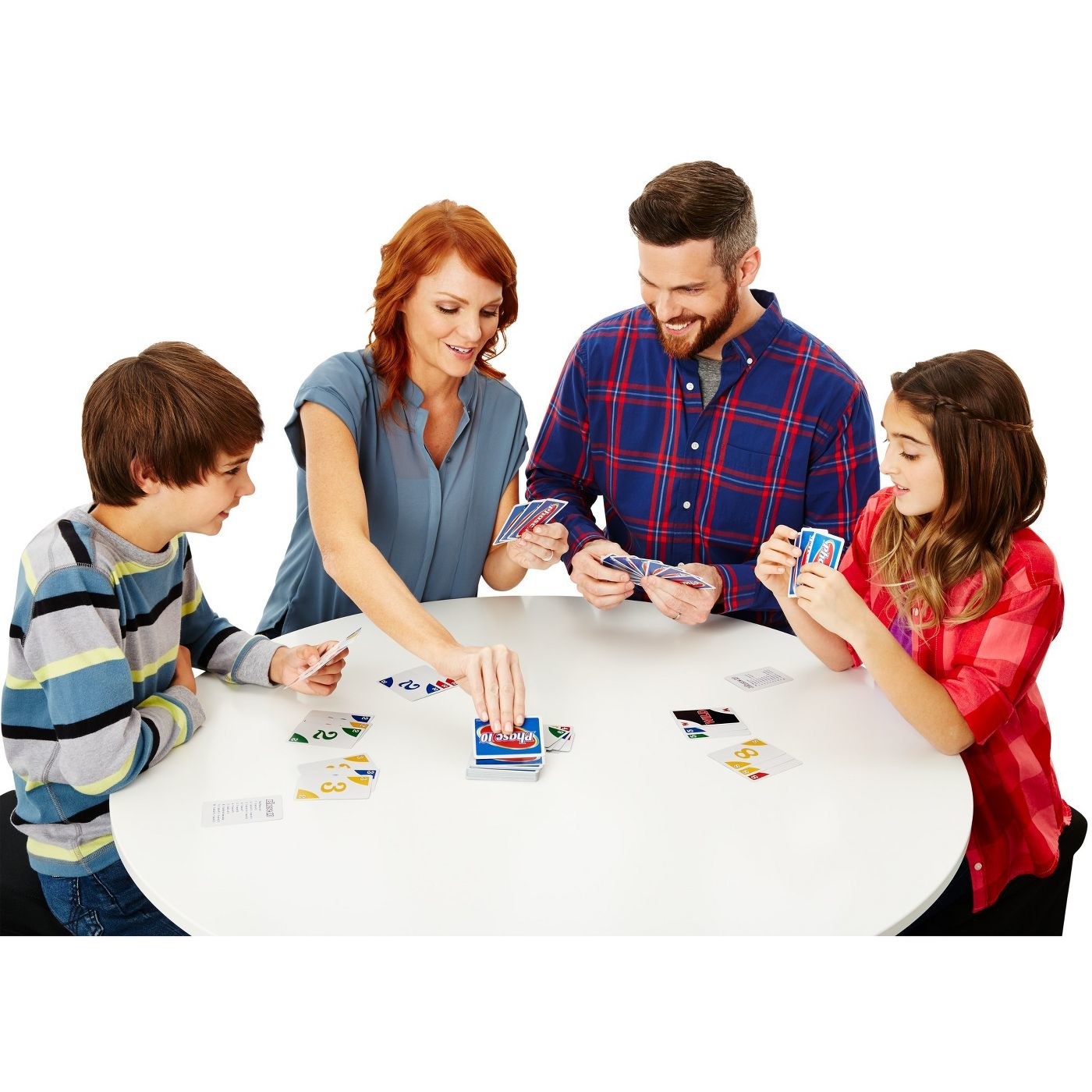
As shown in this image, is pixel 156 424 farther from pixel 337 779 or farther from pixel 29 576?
pixel 337 779

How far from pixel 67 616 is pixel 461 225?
1.50 meters

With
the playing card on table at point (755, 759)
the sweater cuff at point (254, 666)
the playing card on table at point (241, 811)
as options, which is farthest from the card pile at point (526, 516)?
the playing card on table at point (241, 811)

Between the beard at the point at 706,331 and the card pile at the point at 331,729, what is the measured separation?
147 centimetres

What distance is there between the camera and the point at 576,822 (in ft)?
7.45

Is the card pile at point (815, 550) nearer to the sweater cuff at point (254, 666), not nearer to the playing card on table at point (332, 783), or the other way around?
the playing card on table at point (332, 783)

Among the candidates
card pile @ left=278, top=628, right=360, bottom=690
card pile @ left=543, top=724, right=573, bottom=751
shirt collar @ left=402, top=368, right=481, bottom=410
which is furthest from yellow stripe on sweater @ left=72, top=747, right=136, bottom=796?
shirt collar @ left=402, top=368, right=481, bottom=410

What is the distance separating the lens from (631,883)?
6.86 feet

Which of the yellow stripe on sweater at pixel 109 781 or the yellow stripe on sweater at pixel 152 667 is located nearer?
the yellow stripe on sweater at pixel 109 781

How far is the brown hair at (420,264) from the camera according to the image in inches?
120

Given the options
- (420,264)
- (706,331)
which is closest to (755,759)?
(706,331)

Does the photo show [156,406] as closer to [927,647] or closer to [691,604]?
[691,604]

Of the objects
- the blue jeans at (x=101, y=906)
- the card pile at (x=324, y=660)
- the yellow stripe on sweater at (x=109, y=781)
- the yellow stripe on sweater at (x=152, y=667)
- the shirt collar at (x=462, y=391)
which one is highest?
the shirt collar at (x=462, y=391)

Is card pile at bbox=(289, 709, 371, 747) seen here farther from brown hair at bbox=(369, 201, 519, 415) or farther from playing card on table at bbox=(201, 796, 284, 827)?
brown hair at bbox=(369, 201, 519, 415)

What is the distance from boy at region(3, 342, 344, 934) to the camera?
2283 mm
